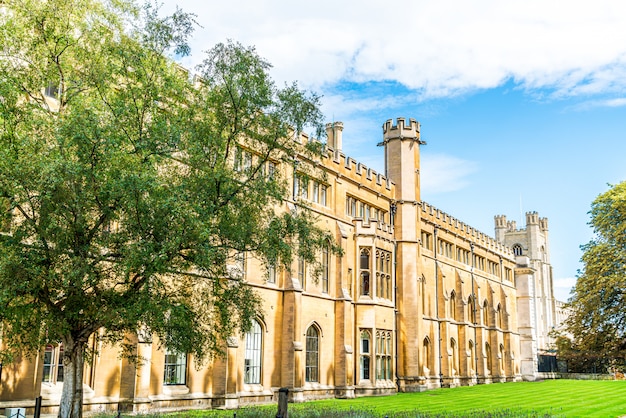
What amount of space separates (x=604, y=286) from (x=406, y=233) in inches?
582

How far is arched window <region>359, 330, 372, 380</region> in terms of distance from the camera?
29.3 m

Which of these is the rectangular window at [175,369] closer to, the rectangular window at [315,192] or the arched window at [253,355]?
the arched window at [253,355]

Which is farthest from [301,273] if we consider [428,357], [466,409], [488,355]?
[488,355]

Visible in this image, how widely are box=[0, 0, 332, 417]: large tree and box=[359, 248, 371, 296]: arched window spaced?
15958 mm

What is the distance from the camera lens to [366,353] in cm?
2939

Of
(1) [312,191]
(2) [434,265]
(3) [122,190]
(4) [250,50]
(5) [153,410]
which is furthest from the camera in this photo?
(2) [434,265]

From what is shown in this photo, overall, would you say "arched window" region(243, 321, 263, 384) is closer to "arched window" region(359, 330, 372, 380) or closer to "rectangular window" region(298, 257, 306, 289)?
"rectangular window" region(298, 257, 306, 289)

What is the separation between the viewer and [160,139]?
1198 cm

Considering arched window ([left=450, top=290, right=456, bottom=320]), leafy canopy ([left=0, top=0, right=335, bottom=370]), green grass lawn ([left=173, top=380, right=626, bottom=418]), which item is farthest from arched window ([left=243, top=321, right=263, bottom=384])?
arched window ([left=450, top=290, right=456, bottom=320])

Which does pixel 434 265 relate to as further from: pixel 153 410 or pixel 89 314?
pixel 89 314

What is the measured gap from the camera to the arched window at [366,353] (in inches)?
1152

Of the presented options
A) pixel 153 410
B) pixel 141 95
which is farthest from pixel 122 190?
pixel 153 410

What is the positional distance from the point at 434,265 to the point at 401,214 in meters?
6.61

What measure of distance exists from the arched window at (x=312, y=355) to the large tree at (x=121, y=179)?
13120mm
